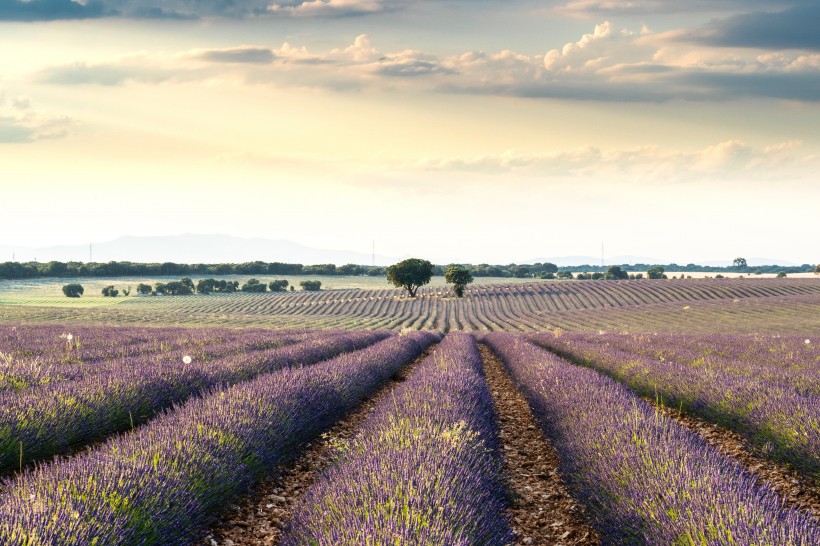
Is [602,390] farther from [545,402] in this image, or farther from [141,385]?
[141,385]

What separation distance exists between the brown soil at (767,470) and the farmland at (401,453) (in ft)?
0.11

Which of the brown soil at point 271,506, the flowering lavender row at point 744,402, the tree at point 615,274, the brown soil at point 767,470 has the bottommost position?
the brown soil at point 767,470

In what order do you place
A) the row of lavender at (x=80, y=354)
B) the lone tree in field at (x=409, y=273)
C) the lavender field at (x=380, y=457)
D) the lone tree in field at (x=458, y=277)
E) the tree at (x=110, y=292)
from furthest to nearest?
1. the tree at (x=110, y=292)
2. the lone tree in field at (x=409, y=273)
3. the lone tree in field at (x=458, y=277)
4. the row of lavender at (x=80, y=354)
5. the lavender field at (x=380, y=457)

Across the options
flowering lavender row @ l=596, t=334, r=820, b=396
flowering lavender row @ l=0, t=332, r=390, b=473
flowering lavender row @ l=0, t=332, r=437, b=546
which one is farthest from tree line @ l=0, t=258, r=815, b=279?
flowering lavender row @ l=0, t=332, r=437, b=546

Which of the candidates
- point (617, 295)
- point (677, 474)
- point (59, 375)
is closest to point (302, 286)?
point (617, 295)

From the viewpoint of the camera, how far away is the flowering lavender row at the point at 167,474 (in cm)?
337

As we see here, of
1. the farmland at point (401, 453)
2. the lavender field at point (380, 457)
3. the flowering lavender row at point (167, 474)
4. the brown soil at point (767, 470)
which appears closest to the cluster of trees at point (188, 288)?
the farmland at point (401, 453)

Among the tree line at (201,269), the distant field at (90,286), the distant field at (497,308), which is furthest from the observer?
the tree line at (201,269)

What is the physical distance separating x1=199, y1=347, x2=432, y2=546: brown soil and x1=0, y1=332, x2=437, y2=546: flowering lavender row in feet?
0.44

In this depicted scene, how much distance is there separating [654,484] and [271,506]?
10.2 ft

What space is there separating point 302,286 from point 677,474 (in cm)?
8927

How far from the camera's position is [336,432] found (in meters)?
8.28

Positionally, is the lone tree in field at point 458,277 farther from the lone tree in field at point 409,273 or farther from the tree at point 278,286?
the tree at point 278,286

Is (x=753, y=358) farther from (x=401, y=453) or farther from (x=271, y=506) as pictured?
(x=271, y=506)
